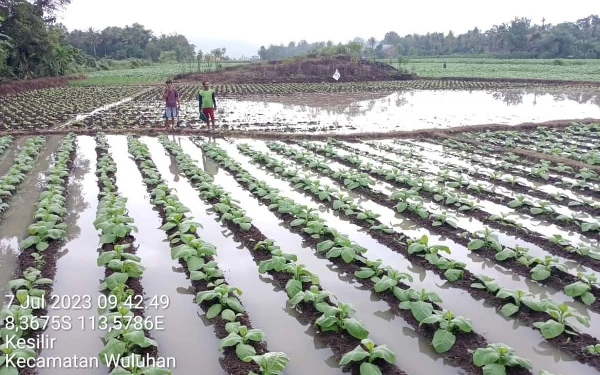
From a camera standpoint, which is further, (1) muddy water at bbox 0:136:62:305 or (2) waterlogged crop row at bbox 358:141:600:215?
(2) waterlogged crop row at bbox 358:141:600:215

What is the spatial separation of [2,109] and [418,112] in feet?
60.1

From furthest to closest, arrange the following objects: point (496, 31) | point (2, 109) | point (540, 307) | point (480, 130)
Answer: point (496, 31) < point (2, 109) < point (480, 130) < point (540, 307)

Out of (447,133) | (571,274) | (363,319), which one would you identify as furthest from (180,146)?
(571,274)

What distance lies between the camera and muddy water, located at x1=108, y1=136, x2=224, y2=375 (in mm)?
3953

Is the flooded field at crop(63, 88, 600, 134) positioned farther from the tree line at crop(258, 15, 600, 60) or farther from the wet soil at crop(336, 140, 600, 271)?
the tree line at crop(258, 15, 600, 60)

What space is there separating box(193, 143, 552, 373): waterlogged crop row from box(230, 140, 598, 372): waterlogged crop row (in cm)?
11

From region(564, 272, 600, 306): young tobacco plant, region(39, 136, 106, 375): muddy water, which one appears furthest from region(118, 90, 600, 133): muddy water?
region(564, 272, 600, 306): young tobacco plant

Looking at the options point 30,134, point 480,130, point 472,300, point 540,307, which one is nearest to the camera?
point 540,307

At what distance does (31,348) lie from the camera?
12.4ft

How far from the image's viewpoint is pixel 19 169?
30.9 feet

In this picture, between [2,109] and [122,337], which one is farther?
[2,109]

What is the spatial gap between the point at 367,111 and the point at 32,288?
17.2 meters

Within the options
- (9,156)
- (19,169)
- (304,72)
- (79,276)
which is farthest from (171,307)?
(304,72)

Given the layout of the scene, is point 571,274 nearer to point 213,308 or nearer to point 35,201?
point 213,308
